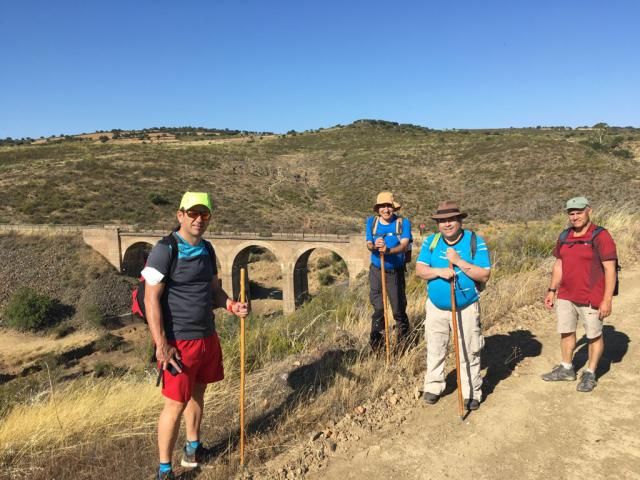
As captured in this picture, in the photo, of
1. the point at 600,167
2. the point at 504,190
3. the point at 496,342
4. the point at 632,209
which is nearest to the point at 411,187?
the point at 504,190

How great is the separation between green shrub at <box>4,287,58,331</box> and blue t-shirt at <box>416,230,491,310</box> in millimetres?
29788

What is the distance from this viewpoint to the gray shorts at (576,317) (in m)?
3.76

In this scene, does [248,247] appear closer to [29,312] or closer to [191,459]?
[29,312]

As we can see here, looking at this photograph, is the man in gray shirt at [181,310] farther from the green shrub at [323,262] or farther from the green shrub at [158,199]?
the green shrub at [158,199]

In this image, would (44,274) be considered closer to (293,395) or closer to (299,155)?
(293,395)

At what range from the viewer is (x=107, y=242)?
3353 centimetres

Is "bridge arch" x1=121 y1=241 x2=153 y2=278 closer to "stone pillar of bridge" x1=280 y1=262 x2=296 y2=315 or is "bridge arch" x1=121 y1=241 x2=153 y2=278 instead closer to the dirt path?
"stone pillar of bridge" x1=280 y1=262 x2=296 y2=315

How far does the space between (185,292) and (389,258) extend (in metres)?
2.46

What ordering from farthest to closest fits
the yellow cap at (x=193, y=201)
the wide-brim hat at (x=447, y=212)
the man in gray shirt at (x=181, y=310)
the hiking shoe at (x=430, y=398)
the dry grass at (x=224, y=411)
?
the hiking shoe at (x=430, y=398), the wide-brim hat at (x=447, y=212), the dry grass at (x=224, y=411), the yellow cap at (x=193, y=201), the man in gray shirt at (x=181, y=310)

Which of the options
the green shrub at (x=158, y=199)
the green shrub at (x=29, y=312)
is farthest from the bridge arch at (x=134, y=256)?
the green shrub at (x=158, y=199)

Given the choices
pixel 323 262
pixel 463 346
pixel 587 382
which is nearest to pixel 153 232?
pixel 323 262

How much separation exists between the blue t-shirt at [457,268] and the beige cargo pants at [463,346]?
10 centimetres

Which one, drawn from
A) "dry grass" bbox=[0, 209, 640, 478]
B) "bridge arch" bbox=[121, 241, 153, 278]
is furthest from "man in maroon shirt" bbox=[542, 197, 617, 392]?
"bridge arch" bbox=[121, 241, 153, 278]

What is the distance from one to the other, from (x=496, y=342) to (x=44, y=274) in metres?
34.0
